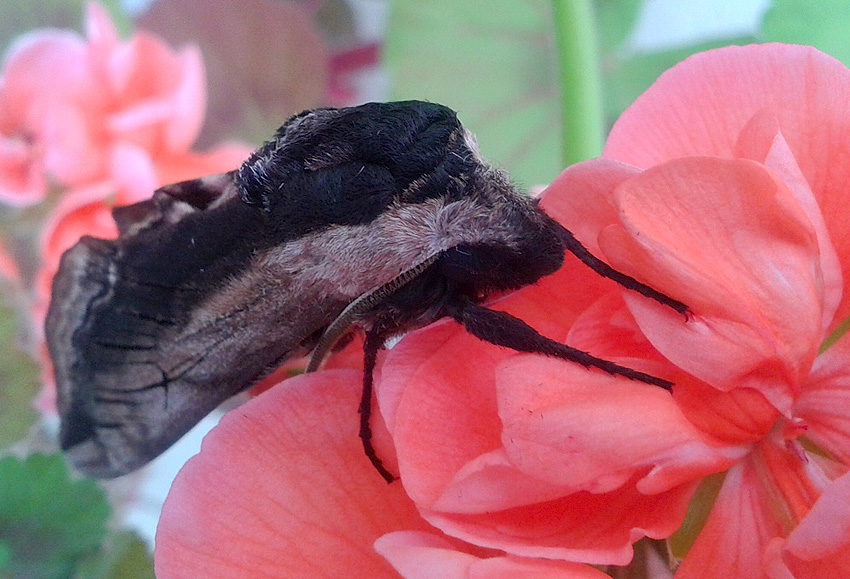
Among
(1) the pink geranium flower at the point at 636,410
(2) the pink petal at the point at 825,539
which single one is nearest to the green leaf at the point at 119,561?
(1) the pink geranium flower at the point at 636,410

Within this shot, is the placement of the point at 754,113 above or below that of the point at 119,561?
above

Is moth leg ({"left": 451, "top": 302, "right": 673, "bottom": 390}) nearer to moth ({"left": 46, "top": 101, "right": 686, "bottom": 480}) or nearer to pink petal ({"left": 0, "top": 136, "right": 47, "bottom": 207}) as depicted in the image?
moth ({"left": 46, "top": 101, "right": 686, "bottom": 480})

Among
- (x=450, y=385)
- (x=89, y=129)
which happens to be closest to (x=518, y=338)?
(x=450, y=385)

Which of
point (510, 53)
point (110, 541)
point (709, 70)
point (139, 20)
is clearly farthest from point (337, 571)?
point (139, 20)

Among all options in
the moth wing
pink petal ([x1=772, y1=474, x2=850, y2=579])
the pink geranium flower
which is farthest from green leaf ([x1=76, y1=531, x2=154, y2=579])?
pink petal ([x1=772, y1=474, x2=850, y2=579])

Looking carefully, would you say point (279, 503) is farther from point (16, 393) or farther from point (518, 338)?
point (16, 393)
